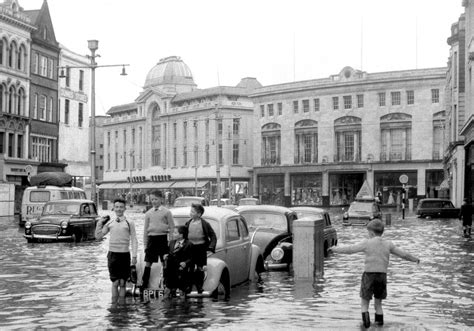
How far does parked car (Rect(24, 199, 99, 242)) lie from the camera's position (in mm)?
27828

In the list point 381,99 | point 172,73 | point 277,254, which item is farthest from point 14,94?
point 172,73

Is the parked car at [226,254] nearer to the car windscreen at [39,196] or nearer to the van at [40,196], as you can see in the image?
the van at [40,196]

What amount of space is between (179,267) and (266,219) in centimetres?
724

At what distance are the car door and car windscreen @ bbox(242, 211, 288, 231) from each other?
411 cm

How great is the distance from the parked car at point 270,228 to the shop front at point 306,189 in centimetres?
7154

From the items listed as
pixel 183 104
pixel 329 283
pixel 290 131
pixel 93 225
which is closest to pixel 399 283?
pixel 329 283

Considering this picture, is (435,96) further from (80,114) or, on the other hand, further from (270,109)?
(80,114)

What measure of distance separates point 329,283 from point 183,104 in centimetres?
9830

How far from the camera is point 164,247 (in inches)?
542

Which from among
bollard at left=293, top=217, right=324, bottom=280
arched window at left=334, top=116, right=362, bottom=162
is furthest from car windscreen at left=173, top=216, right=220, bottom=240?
arched window at left=334, top=116, right=362, bottom=162

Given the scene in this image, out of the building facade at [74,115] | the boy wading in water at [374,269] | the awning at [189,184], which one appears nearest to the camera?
the boy wading in water at [374,269]

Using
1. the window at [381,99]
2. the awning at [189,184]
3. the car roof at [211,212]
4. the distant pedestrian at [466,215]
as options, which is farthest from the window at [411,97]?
the car roof at [211,212]

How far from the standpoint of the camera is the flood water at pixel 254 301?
37.9 feet

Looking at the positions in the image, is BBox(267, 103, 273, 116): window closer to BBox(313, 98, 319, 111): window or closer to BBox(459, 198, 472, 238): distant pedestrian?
BBox(313, 98, 319, 111): window
